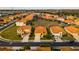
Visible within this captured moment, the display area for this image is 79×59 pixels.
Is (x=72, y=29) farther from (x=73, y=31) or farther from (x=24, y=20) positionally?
(x=24, y=20)

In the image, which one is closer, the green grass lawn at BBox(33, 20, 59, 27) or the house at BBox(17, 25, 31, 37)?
the house at BBox(17, 25, 31, 37)

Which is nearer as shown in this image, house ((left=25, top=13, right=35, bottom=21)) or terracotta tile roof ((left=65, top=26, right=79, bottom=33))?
terracotta tile roof ((left=65, top=26, right=79, bottom=33))

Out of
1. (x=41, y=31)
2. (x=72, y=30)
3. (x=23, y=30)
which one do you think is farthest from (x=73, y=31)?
(x=23, y=30)

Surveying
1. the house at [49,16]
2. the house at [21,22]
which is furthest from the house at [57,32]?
the house at [21,22]

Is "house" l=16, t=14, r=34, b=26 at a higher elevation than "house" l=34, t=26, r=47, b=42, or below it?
higher

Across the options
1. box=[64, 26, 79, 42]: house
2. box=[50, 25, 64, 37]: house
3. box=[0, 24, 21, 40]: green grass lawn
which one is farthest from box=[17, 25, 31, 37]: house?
box=[64, 26, 79, 42]: house

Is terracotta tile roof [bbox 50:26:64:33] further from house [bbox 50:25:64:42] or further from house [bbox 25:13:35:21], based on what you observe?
house [bbox 25:13:35:21]

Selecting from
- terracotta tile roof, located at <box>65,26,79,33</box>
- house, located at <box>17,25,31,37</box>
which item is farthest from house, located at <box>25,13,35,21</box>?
terracotta tile roof, located at <box>65,26,79,33</box>

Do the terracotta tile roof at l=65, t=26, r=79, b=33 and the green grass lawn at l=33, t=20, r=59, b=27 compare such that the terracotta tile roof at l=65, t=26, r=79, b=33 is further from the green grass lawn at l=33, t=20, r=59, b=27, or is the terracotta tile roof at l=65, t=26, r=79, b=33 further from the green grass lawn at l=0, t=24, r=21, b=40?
the green grass lawn at l=0, t=24, r=21, b=40

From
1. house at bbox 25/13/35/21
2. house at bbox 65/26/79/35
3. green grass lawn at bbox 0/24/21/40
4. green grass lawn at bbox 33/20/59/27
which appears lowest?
green grass lawn at bbox 0/24/21/40

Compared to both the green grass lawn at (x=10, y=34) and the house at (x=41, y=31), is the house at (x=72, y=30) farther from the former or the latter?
the green grass lawn at (x=10, y=34)
